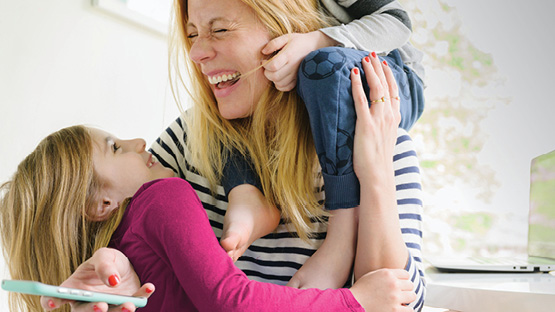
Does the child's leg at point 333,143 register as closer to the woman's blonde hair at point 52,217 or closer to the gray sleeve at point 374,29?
the gray sleeve at point 374,29

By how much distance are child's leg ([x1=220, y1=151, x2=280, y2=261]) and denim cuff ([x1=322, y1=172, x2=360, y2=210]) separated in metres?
0.14

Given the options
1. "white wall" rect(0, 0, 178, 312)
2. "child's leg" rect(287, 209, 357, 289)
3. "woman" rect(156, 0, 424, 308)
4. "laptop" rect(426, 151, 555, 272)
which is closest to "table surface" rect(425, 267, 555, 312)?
"laptop" rect(426, 151, 555, 272)

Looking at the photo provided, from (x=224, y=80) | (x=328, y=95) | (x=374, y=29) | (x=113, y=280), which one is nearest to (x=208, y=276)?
(x=113, y=280)

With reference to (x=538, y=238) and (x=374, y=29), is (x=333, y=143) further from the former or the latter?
(x=538, y=238)

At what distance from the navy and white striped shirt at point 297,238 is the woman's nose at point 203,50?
287 millimetres

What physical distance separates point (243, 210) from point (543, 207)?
1058 mm

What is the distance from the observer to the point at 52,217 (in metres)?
0.90

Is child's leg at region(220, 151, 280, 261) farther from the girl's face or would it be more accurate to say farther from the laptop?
the laptop

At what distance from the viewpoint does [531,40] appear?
2.54 metres

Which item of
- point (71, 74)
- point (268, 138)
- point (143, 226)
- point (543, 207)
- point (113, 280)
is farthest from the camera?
point (71, 74)

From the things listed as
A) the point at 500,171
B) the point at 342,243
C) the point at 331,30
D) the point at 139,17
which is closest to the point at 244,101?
the point at 331,30

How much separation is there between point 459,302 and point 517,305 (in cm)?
12

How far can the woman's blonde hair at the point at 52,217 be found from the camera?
90cm

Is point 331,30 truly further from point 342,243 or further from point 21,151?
point 21,151
